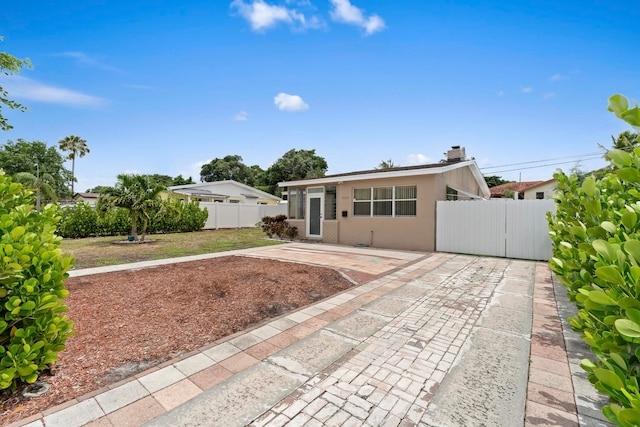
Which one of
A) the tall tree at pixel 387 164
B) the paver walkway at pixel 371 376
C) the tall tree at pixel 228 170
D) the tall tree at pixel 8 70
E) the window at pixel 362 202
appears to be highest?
the tall tree at pixel 228 170

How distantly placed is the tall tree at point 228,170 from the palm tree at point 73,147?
16274mm

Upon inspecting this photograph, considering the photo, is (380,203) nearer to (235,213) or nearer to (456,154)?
(456,154)

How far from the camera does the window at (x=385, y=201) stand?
11469 millimetres

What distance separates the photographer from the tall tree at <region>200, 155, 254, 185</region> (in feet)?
152

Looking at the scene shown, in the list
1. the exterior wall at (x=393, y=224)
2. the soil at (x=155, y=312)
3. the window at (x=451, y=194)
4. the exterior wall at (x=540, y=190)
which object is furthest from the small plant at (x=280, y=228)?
the exterior wall at (x=540, y=190)

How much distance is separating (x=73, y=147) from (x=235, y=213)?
33.2 m

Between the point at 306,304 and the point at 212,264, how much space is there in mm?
4278

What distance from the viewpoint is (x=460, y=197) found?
14352 millimetres

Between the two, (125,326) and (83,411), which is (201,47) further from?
(83,411)

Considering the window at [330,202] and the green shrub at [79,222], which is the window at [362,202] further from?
the green shrub at [79,222]

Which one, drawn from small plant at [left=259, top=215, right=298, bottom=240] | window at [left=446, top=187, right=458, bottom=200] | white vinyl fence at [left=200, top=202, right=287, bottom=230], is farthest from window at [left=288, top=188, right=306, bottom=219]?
window at [left=446, top=187, right=458, bottom=200]

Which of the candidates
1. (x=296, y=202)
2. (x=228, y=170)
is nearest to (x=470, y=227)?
(x=296, y=202)

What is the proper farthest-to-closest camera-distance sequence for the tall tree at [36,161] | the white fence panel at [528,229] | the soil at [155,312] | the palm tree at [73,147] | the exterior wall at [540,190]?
1. the palm tree at [73,147]
2. the exterior wall at [540,190]
3. the tall tree at [36,161]
4. the white fence panel at [528,229]
5. the soil at [155,312]

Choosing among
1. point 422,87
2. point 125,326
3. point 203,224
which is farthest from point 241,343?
point 203,224
